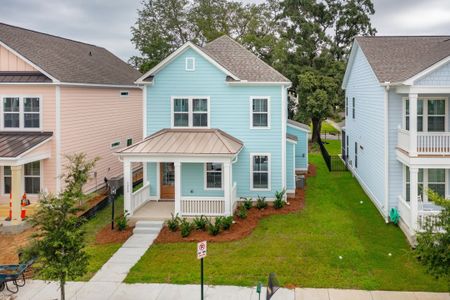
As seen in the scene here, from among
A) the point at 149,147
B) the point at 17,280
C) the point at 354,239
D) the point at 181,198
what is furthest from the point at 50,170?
the point at 354,239

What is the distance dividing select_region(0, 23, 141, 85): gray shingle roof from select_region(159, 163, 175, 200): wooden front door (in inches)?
232

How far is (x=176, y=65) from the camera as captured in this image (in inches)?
789

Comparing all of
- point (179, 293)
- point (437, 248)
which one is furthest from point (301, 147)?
point (437, 248)

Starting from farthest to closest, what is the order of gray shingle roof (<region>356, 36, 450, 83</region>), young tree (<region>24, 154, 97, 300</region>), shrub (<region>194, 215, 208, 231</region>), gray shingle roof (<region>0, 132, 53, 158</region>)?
gray shingle roof (<region>0, 132, 53, 158</region>) → gray shingle roof (<region>356, 36, 450, 83</region>) → shrub (<region>194, 215, 208, 231</region>) → young tree (<region>24, 154, 97, 300</region>)

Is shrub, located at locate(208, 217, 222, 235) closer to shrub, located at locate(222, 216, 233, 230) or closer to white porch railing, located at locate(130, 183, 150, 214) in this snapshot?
shrub, located at locate(222, 216, 233, 230)

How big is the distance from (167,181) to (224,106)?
4416mm

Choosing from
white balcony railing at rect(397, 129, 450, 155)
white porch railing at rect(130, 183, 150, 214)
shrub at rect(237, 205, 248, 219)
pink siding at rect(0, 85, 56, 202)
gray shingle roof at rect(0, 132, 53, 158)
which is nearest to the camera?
white balcony railing at rect(397, 129, 450, 155)

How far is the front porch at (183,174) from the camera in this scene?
1750 centimetres

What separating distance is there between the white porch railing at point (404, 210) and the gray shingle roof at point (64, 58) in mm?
15040

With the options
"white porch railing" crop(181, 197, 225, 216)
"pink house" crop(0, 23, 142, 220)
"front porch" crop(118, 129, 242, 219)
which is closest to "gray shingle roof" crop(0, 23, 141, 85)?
"pink house" crop(0, 23, 142, 220)

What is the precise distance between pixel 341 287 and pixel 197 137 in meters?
9.61

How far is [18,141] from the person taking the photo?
19000mm

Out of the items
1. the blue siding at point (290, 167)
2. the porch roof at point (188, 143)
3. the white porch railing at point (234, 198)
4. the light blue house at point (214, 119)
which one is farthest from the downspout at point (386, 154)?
the white porch railing at point (234, 198)

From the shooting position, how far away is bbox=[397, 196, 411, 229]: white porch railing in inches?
614
